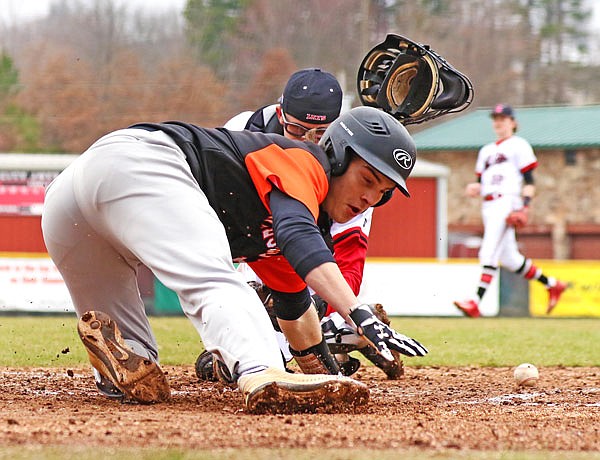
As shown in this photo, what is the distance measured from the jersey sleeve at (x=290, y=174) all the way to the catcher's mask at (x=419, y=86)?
222 centimetres

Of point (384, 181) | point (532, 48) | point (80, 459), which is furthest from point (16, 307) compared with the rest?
point (532, 48)

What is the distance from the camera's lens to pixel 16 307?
1577cm

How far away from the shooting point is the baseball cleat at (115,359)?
4852 millimetres

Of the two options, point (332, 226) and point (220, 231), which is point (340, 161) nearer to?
point (220, 231)

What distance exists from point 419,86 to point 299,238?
110 inches

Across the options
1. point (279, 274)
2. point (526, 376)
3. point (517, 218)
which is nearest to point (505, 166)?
point (517, 218)

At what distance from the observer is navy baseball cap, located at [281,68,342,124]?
21.2 feet

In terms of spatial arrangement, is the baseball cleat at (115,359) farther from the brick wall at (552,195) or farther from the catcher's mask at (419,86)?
the brick wall at (552,195)

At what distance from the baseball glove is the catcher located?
6430mm

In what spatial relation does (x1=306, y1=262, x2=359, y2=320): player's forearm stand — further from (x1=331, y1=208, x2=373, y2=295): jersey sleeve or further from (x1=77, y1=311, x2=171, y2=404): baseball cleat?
(x1=331, y1=208, x2=373, y2=295): jersey sleeve


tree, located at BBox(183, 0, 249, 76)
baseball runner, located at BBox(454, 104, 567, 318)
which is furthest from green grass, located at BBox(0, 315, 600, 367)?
tree, located at BBox(183, 0, 249, 76)

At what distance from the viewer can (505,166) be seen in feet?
45.7

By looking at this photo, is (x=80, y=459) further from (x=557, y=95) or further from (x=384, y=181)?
(x=557, y=95)

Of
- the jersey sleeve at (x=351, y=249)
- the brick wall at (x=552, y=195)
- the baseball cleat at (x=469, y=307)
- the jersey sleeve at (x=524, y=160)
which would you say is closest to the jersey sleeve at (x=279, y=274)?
the jersey sleeve at (x=351, y=249)
